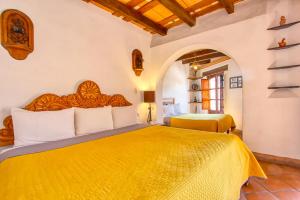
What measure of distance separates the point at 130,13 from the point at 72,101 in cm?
186

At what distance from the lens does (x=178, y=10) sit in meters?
2.74

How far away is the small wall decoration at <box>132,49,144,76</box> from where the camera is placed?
3.58 meters

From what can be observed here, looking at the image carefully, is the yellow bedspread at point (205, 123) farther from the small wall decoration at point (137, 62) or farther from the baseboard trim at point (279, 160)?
the small wall decoration at point (137, 62)

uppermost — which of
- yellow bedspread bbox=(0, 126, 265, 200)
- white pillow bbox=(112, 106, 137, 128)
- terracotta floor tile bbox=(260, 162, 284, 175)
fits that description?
white pillow bbox=(112, 106, 137, 128)

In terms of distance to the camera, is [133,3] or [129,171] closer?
[129,171]

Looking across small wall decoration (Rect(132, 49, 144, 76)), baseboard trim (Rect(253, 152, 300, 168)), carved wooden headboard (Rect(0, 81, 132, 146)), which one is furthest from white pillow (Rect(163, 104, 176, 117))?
baseboard trim (Rect(253, 152, 300, 168))

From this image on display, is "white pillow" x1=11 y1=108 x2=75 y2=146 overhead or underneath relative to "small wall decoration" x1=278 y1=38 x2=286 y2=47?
underneath

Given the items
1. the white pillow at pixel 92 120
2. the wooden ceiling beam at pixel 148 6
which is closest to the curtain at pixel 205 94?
the wooden ceiling beam at pixel 148 6

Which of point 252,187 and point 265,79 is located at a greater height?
point 265,79

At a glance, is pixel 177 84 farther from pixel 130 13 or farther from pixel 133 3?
Answer: pixel 133 3

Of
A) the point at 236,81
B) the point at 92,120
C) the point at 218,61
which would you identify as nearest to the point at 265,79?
the point at 92,120

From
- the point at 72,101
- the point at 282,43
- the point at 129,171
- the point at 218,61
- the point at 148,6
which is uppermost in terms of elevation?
the point at 148,6

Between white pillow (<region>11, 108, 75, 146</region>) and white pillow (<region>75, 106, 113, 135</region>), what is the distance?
176 mm

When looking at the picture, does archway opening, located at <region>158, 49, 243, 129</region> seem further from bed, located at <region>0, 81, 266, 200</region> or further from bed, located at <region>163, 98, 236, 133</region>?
bed, located at <region>0, 81, 266, 200</region>
